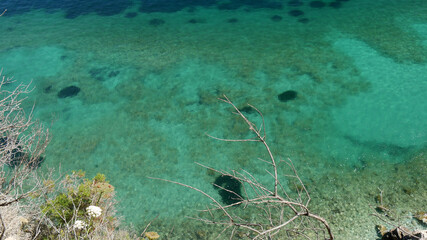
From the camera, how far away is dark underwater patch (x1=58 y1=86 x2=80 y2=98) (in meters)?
18.9

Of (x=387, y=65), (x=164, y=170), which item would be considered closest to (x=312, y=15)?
(x=387, y=65)

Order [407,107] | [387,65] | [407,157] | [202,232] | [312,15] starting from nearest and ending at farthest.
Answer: [202,232], [407,157], [407,107], [387,65], [312,15]

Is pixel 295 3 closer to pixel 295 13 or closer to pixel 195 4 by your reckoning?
pixel 295 13

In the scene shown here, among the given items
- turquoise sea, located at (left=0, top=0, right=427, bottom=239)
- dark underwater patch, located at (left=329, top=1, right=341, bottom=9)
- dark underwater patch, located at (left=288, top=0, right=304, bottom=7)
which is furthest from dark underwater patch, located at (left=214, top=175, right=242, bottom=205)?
dark underwater patch, located at (left=329, top=1, right=341, bottom=9)

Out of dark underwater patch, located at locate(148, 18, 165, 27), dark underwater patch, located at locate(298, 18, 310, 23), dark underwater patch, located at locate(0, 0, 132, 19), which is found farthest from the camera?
dark underwater patch, located at locate(0, 0, 132, 19)

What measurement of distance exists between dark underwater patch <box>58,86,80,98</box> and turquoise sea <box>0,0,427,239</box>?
0.18m

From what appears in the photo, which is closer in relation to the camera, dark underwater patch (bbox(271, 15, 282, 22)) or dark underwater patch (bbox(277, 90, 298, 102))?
dark underwater patch (bbox(277, 90, 298, 102))

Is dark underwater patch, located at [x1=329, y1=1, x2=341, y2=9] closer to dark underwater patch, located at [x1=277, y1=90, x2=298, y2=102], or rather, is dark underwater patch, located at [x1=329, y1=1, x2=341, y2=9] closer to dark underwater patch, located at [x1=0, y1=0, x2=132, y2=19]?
dark underwater patch, located at [x1=277, y1=90, x2=298, y2=102]

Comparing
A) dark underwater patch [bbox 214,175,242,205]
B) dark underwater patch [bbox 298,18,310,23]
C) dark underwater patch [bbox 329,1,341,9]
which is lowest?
dark underwater patch [bbox 214,175,242,205]

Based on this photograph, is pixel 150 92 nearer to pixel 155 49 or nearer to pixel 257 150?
pixel 155 49

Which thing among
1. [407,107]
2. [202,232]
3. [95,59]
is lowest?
[202,232]

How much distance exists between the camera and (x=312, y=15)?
78.5 ft

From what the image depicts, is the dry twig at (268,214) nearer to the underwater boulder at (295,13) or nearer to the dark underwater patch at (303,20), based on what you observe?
the dark underwater patch at (303,20)

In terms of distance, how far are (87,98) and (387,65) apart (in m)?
17.9
